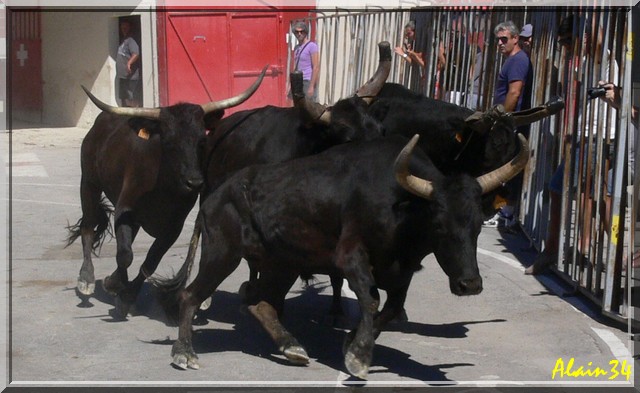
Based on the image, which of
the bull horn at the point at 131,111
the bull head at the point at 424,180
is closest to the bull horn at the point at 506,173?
the bull head at the point at 424,180

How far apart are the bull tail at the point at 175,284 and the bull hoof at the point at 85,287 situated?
3.52ft

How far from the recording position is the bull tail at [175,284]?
7727mm

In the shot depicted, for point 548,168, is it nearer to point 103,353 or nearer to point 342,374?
point 342,374

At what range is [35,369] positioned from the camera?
7.03m

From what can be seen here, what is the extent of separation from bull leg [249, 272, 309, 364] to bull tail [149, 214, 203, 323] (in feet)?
1.76

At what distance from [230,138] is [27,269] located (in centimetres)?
255

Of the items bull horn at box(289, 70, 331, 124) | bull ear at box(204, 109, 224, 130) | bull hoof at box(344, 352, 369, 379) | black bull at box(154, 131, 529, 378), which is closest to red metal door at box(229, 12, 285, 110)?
bull ear at box(204, 109, 224, 130)

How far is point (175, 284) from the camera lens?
25.8 ft

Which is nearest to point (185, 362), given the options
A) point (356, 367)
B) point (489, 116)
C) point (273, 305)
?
point (273, 305)

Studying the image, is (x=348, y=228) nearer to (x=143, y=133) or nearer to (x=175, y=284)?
(x=175, y=284)

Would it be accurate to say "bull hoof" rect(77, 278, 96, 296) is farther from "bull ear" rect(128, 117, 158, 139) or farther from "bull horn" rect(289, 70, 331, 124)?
"bull horn" rect(289, 70, 331, 124)

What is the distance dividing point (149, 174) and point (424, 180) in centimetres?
282

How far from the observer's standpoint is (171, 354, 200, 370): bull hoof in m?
7.04

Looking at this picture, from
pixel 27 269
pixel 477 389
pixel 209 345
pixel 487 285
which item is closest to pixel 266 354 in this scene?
pixel 209 345
